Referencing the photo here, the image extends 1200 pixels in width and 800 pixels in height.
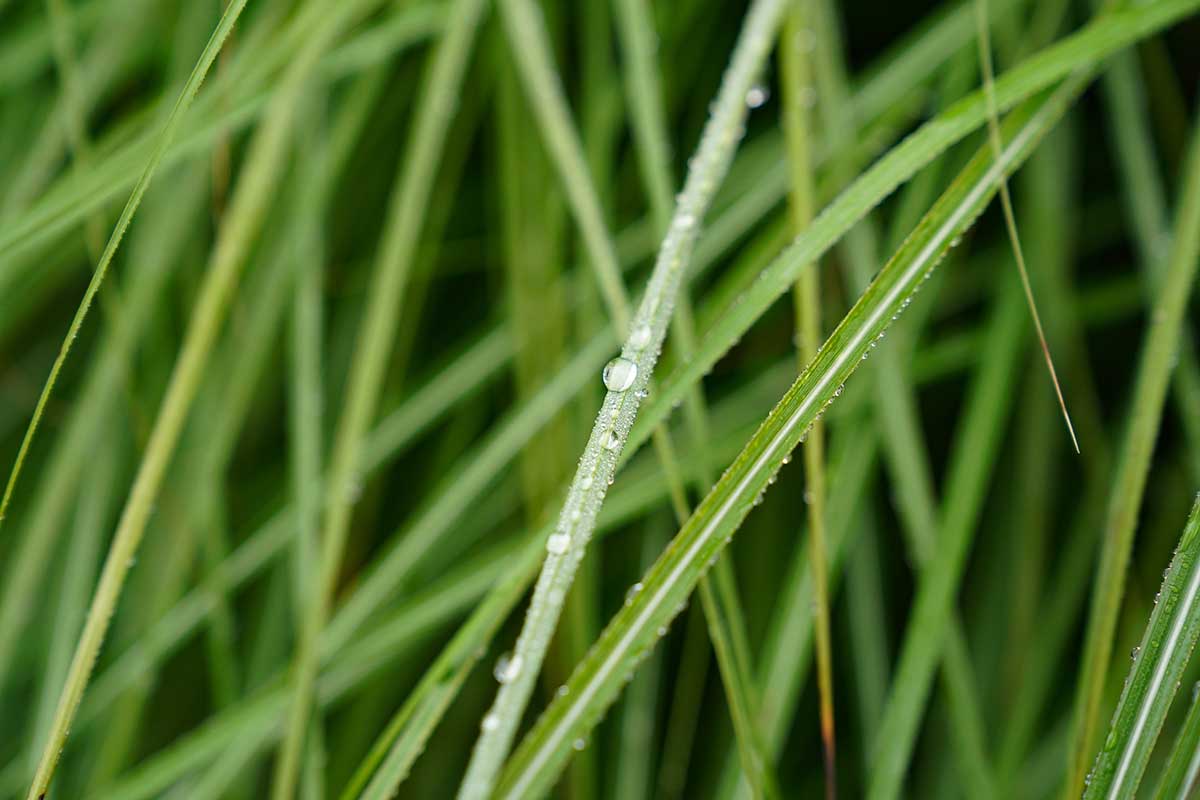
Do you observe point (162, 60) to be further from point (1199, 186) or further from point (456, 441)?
point (1199, 186)

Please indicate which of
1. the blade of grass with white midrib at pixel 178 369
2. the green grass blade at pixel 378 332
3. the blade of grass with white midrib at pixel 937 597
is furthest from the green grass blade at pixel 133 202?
the blade of grass with white midrib at pixel 937 597

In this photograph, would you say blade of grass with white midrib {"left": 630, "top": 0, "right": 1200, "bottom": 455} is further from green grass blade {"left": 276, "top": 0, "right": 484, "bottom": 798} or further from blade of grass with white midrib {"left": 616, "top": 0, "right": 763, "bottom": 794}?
green grass blade {"left": 276, "top": 0, "right": 484, "bottom": 798}

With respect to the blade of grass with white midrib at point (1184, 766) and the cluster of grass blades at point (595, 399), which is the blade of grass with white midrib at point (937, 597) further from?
the blade of grass with white midrib at point (1184, 766)

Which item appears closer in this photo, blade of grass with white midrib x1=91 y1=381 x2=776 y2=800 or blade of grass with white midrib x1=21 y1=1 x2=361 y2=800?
blade of grass with white midrib x1=21 y1=1 x2=361 y2=800

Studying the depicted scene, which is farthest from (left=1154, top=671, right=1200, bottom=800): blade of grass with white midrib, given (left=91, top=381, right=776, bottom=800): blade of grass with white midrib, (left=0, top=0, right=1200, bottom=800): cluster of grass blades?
(left=91, top=381, right=776, bottom=800): blade of grass with white midrib

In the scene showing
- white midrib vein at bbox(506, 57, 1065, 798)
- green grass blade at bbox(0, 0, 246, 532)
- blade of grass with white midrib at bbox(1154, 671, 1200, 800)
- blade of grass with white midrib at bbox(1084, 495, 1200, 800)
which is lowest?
blade of grass with white midrib at bbox(1154, 671, 1200, 800)

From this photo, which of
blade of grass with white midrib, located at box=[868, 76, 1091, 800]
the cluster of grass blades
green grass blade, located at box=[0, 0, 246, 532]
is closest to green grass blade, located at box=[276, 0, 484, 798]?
the cluster of grass blades

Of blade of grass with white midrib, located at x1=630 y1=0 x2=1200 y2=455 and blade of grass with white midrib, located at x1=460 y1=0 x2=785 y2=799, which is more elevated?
blade of grass with white midrib, located at x1=630 y1=0 x2=1200 y2=455

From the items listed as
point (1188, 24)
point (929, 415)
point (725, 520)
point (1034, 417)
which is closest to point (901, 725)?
point (725, 520)
